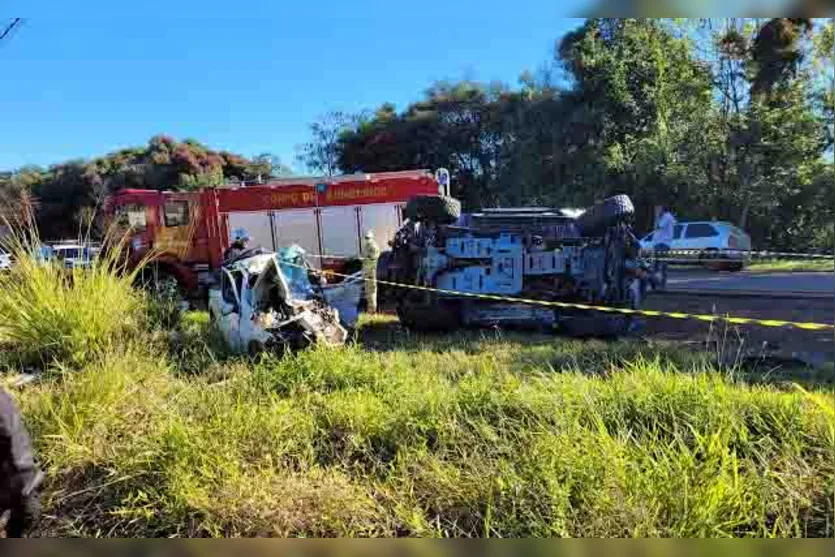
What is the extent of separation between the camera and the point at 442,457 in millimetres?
3332

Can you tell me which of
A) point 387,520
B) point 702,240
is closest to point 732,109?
point 702,240

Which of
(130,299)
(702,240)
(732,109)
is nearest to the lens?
(130,299)

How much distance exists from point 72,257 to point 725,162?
20.3m

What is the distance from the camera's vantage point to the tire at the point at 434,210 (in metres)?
8.56

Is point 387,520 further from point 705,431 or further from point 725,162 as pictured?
point 725,162

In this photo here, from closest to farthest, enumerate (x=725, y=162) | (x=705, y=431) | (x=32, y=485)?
1. (x=32, y=485)
2. (x=705, y=431)
3. (x=725, y=162)

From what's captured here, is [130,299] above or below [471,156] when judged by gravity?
below

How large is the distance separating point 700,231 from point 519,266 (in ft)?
39.8

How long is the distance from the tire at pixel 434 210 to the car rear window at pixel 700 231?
39.3 feet

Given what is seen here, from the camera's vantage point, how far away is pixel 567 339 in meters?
7.62

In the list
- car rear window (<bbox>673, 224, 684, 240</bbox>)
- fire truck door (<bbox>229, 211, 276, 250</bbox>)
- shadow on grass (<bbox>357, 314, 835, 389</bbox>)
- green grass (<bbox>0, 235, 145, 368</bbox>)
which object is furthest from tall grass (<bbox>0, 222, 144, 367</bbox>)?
car rear window (<bbox>673, 224, 684, 240</bbox>)

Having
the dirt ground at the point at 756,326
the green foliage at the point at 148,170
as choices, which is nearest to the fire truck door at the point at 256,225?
the dirt ground at the point at 756,326

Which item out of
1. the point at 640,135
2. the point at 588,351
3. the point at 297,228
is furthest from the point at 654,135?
the point at 588,351

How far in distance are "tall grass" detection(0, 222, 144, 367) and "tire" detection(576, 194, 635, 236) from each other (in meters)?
5.34
